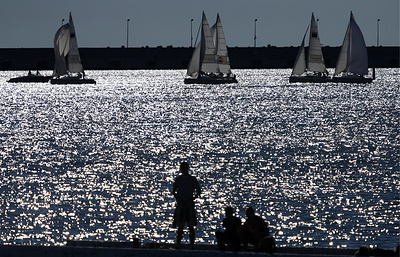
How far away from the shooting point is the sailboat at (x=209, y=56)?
396ft

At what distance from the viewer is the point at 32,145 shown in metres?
68.1

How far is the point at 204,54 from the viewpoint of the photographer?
121 meters

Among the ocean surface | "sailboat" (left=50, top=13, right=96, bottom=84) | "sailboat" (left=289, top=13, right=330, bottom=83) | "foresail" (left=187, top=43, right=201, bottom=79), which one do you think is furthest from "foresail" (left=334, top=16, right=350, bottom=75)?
"sailboat" (left=50, top=13, right=96, bottom=84)

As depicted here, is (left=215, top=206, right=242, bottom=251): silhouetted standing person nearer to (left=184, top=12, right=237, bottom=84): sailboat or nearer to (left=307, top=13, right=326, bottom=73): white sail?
(left=184, top=12, right=237, bottom=84): sailboat

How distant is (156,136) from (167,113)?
34.9 meters

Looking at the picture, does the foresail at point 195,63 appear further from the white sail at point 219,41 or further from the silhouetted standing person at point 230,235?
the silhouetted standing person at point 230,235

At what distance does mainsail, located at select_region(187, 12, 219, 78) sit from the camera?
4729 inches

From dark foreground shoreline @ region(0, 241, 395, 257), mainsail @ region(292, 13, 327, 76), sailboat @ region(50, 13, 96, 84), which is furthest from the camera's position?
sailboat @ region(50, 13, 96, 84)

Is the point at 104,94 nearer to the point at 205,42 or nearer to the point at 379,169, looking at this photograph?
the point at 205,42

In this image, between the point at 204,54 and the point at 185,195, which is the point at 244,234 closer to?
the point at 185,195

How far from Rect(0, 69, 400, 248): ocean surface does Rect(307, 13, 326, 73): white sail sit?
18.3m

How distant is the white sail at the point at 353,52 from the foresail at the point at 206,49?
20.3 m

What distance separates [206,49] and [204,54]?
3.15 ft

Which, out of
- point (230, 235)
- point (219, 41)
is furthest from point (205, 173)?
point (219, 41)
